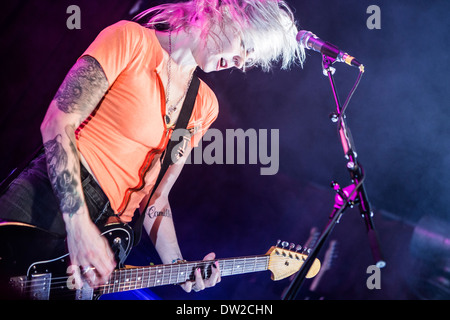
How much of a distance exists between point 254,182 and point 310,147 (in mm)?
549

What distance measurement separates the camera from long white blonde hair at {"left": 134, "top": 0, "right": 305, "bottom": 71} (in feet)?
6.18

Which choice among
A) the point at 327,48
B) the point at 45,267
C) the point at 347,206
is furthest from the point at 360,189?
the point at 45,267

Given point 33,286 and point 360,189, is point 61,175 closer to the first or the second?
point 33,286

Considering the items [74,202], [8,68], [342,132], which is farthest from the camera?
[8,68]

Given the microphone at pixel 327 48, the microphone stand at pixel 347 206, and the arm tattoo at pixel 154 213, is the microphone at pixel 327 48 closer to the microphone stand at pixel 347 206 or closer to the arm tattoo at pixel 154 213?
the microphone stand at pixel 347 206

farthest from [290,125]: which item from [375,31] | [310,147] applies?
[375,31]

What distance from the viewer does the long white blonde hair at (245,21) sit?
188cm

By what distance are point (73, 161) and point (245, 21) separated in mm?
1149

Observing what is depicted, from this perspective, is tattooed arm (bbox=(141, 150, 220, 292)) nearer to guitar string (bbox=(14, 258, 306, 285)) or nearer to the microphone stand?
guitar string (bbox=(14, 258, 306, 285))

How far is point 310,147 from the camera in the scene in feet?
8.99

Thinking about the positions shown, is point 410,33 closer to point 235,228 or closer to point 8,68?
point 235,228

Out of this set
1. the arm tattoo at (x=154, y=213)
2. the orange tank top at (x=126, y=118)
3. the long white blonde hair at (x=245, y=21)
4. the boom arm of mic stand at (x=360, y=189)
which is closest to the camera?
the boom arm of mic stand at (x=360, y=189)

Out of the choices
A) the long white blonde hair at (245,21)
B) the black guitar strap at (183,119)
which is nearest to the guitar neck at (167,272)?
the black guitar strap at (183,119)
